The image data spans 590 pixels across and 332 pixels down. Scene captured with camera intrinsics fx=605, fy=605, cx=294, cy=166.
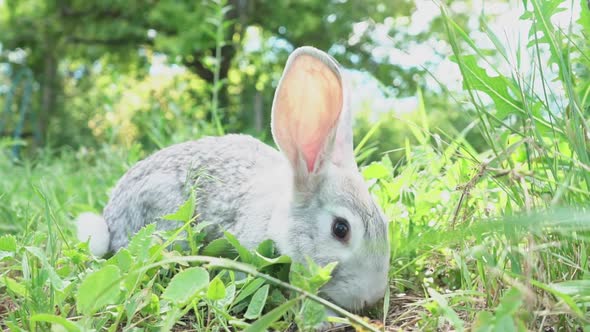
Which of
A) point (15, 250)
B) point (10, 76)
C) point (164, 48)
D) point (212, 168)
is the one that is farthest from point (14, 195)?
point (10, 76)

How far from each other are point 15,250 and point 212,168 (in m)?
1.14

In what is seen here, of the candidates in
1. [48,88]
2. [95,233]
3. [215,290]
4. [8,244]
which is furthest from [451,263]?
[48,88]

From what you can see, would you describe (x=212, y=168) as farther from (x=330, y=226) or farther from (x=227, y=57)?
(x=227, y=57)

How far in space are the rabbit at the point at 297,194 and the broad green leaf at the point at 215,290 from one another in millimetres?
519

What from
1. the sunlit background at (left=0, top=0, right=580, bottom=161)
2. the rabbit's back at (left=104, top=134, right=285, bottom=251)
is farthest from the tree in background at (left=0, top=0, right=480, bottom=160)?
the rabbit's back at (left=104, top=134, right=285, bottom=251)

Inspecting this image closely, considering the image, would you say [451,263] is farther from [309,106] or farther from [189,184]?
[189,184]

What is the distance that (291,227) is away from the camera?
7.57 ft

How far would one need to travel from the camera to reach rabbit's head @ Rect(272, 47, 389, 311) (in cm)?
206

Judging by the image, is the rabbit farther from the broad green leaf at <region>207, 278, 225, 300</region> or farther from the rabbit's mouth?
the broad green leaf at <region>207, 278, 225, 300</region>

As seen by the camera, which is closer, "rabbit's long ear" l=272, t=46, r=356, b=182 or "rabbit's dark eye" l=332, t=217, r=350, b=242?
"rabbit's dark eye" l=332, t=217, r=350, b=242

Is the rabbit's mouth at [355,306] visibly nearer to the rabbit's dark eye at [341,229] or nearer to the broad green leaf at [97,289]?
the rabbit's dark eye at [341,229]

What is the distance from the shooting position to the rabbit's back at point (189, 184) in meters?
2.78

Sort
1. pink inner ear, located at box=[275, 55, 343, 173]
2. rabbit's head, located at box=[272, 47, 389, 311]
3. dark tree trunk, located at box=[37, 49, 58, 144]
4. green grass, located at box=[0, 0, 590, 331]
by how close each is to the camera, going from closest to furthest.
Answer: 1. green grass, located at box=[0, 0, 590, 331]
2. rabbit's head, located at box=[272, 47, 389, 311]
3. pink inner ear, located at box=[275, 55, 343, 173]
4. dark tree trunk, located at box=[37, 49, 58, 144]

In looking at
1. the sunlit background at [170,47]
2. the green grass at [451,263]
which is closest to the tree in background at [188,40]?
the sunlit background at [170,47]
